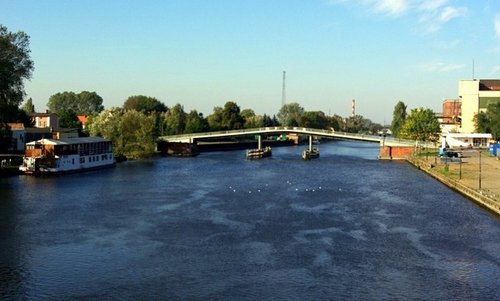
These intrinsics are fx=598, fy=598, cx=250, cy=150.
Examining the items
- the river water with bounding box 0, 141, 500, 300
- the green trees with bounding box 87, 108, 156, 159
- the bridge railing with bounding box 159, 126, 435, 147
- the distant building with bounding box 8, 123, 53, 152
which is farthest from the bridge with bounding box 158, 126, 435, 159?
the river water with bounding box 0, 141, 500, 300

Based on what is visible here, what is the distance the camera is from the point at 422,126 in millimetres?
86750

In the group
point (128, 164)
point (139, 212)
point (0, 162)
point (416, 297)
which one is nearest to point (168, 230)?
point (139, 212)

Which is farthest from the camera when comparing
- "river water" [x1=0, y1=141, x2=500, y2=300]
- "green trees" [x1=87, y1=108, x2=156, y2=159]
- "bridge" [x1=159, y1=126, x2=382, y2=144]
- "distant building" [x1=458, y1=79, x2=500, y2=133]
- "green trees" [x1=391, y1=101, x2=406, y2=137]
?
"green trees" [x1=391, y1=101, x2=406, y2=137]

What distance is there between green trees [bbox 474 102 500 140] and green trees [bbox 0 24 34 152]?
57114mm

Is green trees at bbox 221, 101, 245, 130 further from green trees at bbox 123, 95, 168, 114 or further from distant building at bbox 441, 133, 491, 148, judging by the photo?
distant building at bbox 441, 133, 491, 148

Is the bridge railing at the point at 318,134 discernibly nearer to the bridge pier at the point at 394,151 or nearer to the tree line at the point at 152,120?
the bridge pier at the point at 394,151

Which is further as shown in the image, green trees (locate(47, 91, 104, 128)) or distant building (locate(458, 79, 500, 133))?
green trees (locate(47, 91, 104, 128))

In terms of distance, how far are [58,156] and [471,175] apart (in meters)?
34.0

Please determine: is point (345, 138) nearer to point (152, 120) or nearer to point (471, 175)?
point (152, 120)

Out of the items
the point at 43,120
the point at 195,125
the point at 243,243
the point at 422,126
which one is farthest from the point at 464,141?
the point at 243,243

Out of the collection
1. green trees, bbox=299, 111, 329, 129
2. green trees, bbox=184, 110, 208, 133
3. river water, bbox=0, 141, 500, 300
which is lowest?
river water, bbox=0, 141, 500, 300

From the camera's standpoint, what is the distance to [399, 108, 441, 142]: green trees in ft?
285

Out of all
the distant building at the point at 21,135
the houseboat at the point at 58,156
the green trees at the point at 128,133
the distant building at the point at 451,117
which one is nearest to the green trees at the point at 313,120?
the distant building at the point at 451,117

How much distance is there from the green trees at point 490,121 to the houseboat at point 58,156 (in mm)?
51159
